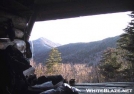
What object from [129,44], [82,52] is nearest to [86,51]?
[82,52]

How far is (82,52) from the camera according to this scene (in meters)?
42.5

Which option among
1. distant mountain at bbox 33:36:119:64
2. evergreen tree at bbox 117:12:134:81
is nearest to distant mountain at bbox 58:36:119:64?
distant mountain at bbox 33:36:119:64

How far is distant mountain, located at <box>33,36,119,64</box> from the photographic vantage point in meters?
39.1

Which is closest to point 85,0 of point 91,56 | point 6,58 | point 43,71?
point 6,58

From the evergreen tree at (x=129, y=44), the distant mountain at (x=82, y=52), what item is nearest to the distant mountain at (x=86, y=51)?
the distant mountain at (x=82, y=52)

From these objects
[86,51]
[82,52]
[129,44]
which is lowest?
[129,44]

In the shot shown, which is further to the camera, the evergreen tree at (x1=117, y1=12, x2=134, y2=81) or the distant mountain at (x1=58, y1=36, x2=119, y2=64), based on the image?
the distant mountain at (x1=58, y1=36, x2=119, y2=64)

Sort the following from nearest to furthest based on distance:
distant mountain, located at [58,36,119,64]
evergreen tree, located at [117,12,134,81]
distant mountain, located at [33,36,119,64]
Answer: evergreen tree, located at [117,12,134,81], distant mountain, located at [58,36,119,64], distant mountain, located at [33,36,119,64]

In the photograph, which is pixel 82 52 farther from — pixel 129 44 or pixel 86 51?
pixel 129 44

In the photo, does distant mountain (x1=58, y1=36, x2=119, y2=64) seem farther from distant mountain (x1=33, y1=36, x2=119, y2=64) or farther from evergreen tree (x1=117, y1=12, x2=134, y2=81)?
evergreen tree (x1=117, y1=12, x2=134, y2=81)

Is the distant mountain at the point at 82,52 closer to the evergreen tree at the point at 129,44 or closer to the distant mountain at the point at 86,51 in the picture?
the distant mountain at the point at 86,51

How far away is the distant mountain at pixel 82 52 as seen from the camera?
39119 mm

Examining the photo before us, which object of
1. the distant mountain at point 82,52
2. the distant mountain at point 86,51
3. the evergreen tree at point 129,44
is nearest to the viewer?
the evergreen tree at point 129,44

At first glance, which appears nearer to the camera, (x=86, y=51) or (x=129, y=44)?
(x=129, y=44)
